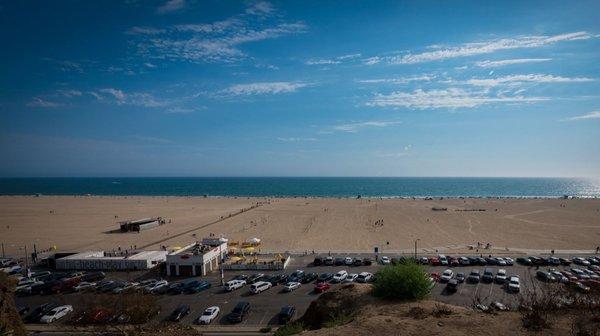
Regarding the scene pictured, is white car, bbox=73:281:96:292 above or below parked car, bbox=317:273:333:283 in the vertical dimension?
above

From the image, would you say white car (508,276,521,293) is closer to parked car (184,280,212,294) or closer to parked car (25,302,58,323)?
parked car (184,280,212,294)

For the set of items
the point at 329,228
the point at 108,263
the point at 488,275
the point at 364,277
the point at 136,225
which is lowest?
the point at 488,275

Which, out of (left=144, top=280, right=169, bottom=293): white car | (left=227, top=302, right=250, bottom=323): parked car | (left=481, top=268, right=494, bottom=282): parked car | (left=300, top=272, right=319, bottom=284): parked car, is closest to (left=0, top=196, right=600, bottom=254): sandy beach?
(left=481, top=268, right=494, bottom=282): parked car

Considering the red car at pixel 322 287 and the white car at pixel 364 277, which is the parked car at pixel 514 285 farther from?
the red car at pixel 322 287

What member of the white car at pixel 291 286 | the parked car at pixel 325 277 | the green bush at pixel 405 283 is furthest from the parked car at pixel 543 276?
the white car at pixel 291 286

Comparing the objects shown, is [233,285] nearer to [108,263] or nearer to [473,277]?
[108,263]

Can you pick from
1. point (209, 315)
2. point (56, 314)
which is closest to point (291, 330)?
point (209, 315)

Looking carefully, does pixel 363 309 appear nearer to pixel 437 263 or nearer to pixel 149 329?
pixel 149 329
